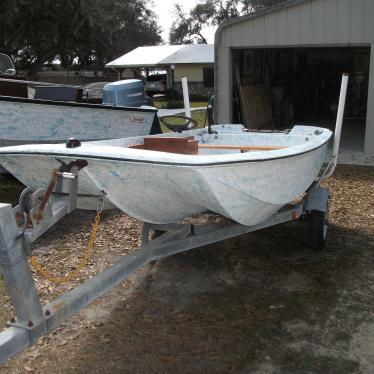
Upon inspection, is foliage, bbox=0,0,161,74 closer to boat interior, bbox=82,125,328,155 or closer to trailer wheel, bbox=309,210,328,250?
boat interior, bbox=82,125,328,155

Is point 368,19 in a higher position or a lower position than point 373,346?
higher

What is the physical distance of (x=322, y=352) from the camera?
311cm

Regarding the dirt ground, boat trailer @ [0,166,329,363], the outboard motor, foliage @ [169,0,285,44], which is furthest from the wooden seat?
foliage @ [169,0,285,44]

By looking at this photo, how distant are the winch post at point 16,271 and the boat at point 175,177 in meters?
0.74

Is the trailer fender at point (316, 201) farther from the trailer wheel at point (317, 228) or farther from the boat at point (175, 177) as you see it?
the boat at point (175, 177)

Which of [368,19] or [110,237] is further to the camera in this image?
[368,19]

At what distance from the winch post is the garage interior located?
933 centimetres

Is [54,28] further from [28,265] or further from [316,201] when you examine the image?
[28,265]

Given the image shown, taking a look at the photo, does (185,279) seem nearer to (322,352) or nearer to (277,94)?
(322,352)

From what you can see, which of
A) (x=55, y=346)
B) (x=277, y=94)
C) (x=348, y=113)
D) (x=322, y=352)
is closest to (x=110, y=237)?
(x=55, y=346)

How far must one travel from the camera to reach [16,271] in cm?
231

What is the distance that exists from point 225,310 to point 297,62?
46.7ft

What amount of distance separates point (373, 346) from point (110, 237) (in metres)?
2.88

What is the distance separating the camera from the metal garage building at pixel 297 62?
9.61 m
